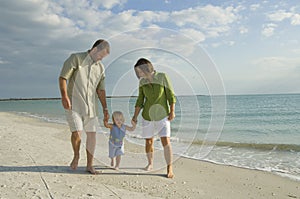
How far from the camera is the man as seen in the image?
400 cm

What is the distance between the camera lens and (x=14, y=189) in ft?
11.3

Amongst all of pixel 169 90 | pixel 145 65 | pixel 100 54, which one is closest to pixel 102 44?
pixel 100 54

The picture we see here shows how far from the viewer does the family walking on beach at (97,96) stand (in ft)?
13.3

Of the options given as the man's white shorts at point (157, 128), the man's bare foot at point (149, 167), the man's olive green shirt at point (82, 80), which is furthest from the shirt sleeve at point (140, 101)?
the man's bare foot at point (149, 167)

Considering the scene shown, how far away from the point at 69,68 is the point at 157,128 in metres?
1.53

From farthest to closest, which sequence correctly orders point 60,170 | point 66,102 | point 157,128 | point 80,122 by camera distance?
point 60,170 < point 157,128 < point 80,122 < point 66,102

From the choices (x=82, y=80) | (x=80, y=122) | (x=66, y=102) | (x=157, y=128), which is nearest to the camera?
(x=66, y=102)

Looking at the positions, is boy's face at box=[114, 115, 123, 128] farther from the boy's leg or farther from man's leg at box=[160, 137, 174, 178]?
man's leg at box=[160, 137, 174, 178]

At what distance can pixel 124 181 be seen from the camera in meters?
4.13

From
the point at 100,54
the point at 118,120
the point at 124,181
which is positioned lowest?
the point at 124,181

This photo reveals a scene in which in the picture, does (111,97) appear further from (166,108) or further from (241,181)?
(241,181)

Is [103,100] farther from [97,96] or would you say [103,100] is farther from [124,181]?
[124,181]

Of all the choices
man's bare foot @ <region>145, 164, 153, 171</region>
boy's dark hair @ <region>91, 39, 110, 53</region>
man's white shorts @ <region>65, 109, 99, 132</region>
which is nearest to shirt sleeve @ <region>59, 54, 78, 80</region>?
boy's dark hair @ <region>91, 39, 110, 53</region>

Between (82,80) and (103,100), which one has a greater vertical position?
(82,80)
